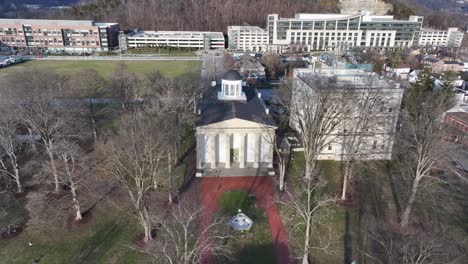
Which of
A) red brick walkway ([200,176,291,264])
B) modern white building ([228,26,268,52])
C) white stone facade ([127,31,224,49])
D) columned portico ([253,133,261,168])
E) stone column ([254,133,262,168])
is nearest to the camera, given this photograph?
red brick walkway ([200,176,291,264])

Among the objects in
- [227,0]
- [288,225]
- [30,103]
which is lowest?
[288,225]

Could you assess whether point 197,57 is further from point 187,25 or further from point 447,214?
point 447,214

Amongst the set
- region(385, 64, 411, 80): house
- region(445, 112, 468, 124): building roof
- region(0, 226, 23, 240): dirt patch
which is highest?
region(385, 64, 411, 80): house

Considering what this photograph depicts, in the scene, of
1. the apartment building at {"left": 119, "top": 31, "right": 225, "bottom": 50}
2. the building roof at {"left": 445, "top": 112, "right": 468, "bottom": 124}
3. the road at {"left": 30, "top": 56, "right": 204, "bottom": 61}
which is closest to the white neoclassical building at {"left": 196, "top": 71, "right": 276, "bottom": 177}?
the building roof at {"left": 445, "top": 112, "right": 468, "bottom": 124}

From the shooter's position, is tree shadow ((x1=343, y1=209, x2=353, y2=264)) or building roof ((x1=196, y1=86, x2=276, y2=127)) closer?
tree shadow ((x1=343, y1=209, x2=353, y2=264))

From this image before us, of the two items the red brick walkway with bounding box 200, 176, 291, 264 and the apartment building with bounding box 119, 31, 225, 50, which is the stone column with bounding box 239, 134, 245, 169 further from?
the apartment building with bounding box 119, 31, 225, 50

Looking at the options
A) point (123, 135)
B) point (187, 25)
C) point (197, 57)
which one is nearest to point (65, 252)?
point (123, 135)

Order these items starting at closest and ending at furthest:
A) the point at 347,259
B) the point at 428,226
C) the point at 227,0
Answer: the point at 347,259
the point at 428,226
the point at 227,0
